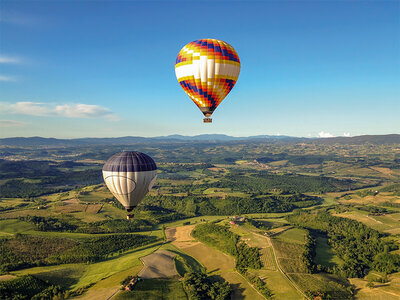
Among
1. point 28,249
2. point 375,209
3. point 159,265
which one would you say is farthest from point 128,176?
point 375,209

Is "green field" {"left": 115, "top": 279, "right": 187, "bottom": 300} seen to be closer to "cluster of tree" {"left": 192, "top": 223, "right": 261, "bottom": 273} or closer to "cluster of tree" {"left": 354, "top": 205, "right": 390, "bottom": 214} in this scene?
"cluster of tree" {"left": 192, "top": 223, "right": 261, "bottom": 273}

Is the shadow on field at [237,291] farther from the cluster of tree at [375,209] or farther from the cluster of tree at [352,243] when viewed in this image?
the cluster of tree at [375,209]

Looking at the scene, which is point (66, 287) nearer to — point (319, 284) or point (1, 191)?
point (319, 284)

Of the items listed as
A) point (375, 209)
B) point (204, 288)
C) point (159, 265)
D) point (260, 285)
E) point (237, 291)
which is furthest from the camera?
point (375, 209)

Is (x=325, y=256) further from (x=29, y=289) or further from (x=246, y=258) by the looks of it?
(x=29, y=289)

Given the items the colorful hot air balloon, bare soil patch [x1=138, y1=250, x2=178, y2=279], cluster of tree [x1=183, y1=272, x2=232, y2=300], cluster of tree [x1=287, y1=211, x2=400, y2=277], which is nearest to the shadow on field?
cluster of tree [x1=183, y1=272, x2=232, y2=300]

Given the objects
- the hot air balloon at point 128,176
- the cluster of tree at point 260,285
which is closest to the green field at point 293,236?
the cluster of tree at point 260,285
